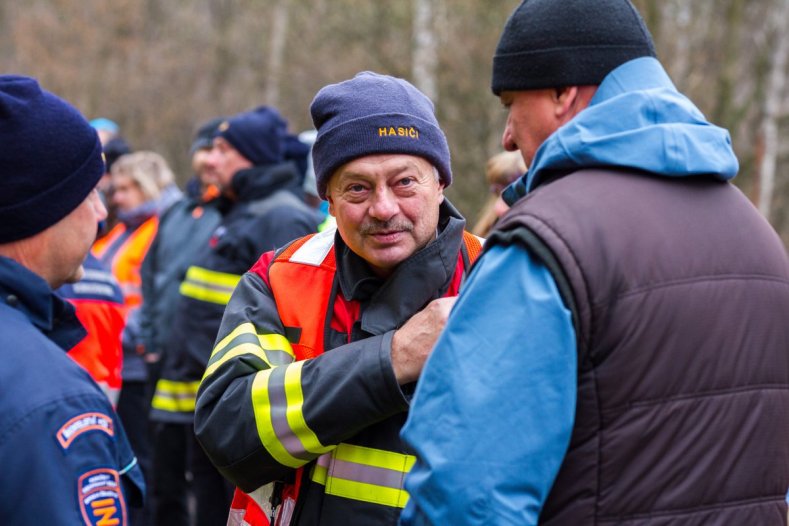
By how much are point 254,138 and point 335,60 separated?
14.9 metres

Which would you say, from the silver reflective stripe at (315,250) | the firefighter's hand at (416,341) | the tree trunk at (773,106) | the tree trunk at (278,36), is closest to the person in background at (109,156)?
the silver reflective stripe at (315,250)

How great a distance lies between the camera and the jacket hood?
201cm

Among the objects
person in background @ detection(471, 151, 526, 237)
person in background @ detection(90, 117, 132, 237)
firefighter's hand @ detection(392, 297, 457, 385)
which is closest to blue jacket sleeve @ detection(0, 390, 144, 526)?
firefighter's hand @ detection(392, 297, 457, 385)

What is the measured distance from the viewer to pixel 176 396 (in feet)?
18.9

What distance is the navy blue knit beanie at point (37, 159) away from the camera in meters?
2.29

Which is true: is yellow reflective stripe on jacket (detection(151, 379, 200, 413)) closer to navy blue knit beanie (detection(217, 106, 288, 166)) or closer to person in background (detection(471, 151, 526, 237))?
navy blue knit beanie (detection(217, 106, 288, 166))

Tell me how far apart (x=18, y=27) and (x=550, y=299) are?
23.4 meters

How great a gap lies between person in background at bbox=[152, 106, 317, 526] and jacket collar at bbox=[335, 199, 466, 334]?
2.74m

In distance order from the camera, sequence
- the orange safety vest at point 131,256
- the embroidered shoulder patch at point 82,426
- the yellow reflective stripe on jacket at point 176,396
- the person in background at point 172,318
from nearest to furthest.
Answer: the embroidered shoulder patch at point 82,426, the yellow reflective stripe on jacket at point 176,396, the person in background at point 172,318, the orange safety vest at point 131,256

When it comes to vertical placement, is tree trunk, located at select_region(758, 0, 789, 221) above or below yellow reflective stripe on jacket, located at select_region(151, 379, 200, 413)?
Result: below

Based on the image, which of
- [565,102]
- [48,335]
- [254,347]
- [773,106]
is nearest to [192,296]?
[254,347]

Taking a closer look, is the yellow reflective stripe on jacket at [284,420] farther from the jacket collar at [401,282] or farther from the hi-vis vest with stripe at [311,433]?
the jacket collar at [401,282]

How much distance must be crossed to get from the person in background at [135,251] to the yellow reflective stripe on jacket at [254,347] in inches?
165

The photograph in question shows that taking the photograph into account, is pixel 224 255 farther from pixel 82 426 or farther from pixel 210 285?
pixel 82 426
